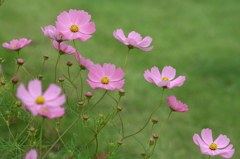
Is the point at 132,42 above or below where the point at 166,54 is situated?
above

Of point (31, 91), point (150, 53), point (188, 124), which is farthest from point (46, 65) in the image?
point (31, 91)

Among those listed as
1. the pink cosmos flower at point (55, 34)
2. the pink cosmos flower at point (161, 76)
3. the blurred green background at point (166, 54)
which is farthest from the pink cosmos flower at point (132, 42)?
the blurred green background at point (166, 54)

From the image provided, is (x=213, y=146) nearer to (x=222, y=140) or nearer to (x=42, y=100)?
(x=222, y=140)

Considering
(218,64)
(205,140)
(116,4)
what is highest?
(205,140)

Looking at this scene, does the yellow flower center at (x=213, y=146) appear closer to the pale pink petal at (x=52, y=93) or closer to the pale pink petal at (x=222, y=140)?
the pale pink petal at (x=222, y=140)

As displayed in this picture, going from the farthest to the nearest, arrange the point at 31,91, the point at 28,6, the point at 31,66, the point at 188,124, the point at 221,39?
the point at 28,6
the point at 221,39
the point at 31,66
the point at 188,124
the point at 31,91

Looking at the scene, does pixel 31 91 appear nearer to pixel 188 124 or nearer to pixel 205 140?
pixel 205 140

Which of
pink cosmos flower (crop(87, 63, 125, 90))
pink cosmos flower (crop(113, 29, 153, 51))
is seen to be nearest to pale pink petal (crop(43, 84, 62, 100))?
pink cosmos flower (crop(87, 63, 125, 90))

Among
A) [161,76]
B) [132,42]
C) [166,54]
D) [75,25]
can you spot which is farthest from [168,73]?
[166,54]
